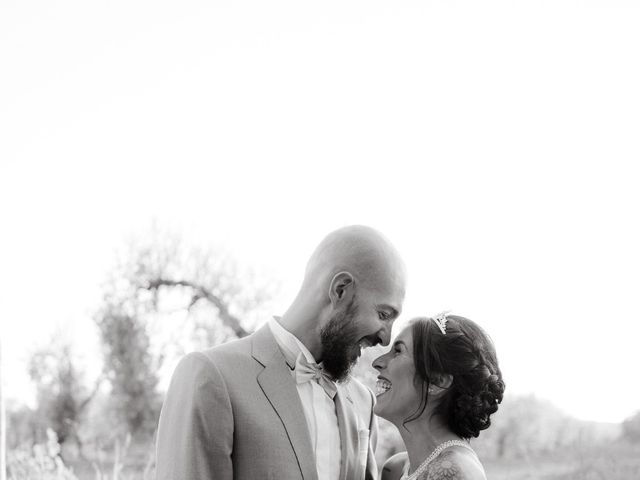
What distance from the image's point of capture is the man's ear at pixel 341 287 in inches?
127

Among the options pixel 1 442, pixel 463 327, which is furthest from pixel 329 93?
pixel 463 327

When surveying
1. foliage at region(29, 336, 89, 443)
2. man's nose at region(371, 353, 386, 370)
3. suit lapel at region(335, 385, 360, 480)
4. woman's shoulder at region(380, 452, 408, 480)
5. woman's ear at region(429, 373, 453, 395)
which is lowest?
foliage at region(29, 336, 89, 443)

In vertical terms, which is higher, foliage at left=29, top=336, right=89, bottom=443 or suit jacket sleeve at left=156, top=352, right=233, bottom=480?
suit jacket sleeve at left=156, top=352, right=233, bottom=480

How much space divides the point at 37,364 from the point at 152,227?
3.27m

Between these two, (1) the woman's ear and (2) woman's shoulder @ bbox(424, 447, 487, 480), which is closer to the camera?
(2) woman's shoulder @ bbox(424, 447, 487, 480)

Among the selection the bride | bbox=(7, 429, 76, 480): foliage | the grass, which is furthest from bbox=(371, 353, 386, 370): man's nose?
the grass

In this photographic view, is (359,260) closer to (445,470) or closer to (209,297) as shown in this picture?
(445,470)

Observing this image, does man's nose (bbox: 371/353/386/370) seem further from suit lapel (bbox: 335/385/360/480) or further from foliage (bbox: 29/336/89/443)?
foliage (bbox: 29/336/89/443)

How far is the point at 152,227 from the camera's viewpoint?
13.1 m

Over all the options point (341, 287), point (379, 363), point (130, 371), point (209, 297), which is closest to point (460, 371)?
point (379, 363)

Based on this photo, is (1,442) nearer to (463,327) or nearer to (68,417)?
(463,327)

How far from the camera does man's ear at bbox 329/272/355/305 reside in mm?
3236

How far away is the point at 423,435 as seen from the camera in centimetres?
348

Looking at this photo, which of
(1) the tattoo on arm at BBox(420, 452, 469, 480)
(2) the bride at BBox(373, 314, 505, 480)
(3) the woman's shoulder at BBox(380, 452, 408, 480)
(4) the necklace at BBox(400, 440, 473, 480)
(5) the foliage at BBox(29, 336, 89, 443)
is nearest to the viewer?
(1) the tattoo on arm at BBox(420, 452, 469, 480)
